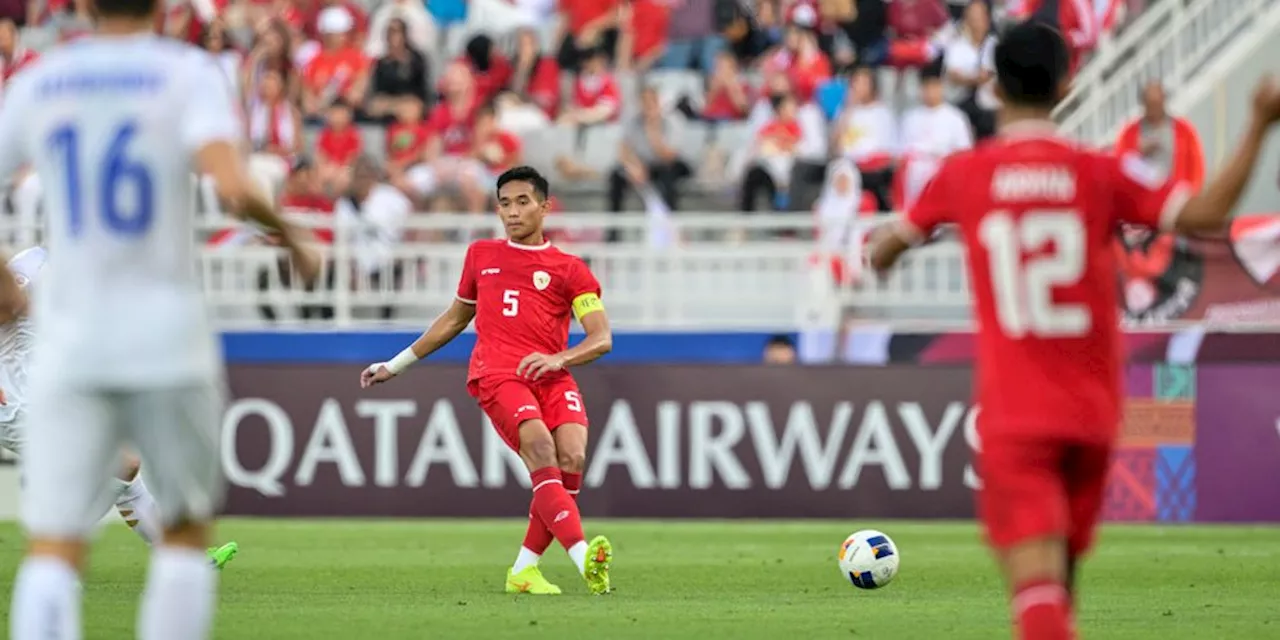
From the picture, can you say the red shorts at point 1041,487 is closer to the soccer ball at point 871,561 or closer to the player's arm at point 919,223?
the player's arm at point 919,223

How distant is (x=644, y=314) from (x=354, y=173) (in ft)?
11.5

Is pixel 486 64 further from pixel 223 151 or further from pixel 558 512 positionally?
pixel 223 151

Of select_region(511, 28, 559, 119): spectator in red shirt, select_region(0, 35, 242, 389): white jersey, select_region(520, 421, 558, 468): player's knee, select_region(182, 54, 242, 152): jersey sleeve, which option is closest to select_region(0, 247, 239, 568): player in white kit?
select_region(520, 421, 558, 468): player's knee

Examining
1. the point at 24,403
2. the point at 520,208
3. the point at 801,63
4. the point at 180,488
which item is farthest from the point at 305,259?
the point at 801,63

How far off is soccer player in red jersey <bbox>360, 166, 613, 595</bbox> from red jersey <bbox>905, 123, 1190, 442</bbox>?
5.13 meters

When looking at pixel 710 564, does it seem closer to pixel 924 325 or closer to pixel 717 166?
pixel 924 325

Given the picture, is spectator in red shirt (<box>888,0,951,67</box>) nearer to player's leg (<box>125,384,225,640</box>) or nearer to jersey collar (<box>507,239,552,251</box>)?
jersey collar (<box>507,239,552,251</box>)

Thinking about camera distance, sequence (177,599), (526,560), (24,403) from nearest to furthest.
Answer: (177,599)
(526,560)
(24,403)

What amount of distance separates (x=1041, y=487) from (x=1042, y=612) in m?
0.36

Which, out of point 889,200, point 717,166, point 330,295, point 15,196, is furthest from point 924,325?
point 15,196

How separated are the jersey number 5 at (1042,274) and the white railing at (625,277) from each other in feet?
43.8

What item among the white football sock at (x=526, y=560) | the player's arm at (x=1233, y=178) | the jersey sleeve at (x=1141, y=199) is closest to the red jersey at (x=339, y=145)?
the white football sock at (x=526, y=560)

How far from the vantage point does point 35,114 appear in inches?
260

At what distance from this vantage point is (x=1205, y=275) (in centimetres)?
1992
